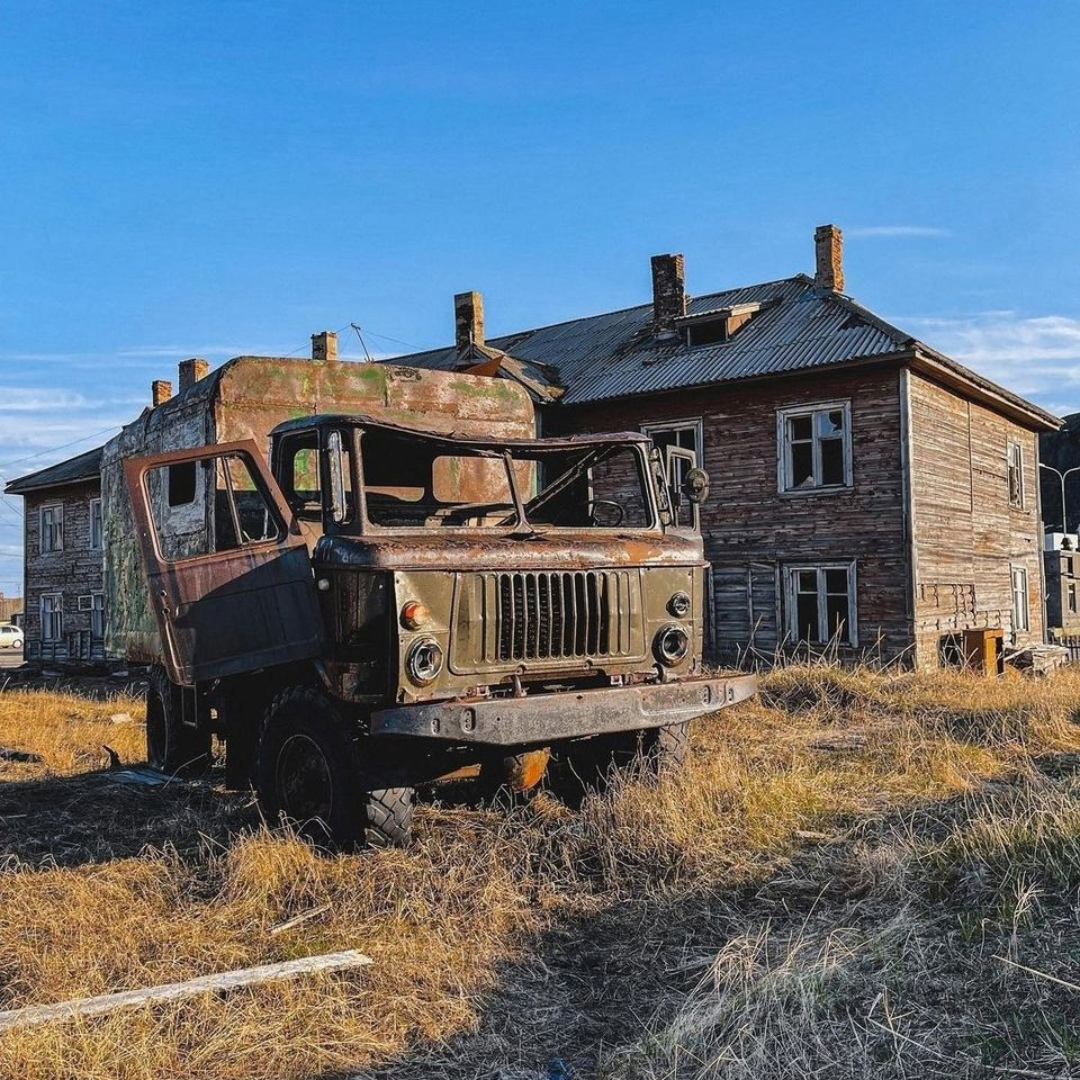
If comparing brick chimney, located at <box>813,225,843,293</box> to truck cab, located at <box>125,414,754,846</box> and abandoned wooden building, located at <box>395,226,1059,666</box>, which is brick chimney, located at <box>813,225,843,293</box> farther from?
truck cab, located at <box>125,414,754,846</box>

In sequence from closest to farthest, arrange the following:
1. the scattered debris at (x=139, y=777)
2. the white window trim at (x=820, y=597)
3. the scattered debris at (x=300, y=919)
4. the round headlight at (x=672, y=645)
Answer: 1. the scattered debris at (x=300, y=919)
2. the round headlight at (x=672, y=645)
3. the scattered debris at (x=139, y=777)
4. the white window trim at (x=820, y=597)

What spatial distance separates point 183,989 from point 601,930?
1819mm

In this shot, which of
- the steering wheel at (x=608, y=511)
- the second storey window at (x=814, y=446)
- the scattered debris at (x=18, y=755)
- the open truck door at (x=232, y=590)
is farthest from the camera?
the second storey window at (x=814, y=446)

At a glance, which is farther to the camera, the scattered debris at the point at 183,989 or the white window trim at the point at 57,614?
the white window trim at the point at 57,614

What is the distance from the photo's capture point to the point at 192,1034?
3.79 m

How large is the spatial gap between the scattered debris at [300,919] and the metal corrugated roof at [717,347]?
51.1ft

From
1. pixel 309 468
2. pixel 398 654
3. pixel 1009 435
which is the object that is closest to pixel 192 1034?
pixel 398 654

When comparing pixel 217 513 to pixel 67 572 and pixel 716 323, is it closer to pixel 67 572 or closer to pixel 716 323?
pixel 716 323

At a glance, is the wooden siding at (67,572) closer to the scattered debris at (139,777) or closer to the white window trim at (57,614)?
the white window trim at (57,614)

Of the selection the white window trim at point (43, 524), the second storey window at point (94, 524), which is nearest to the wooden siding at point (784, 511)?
the second storey window at point (94, 524)

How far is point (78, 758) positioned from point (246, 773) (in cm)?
422

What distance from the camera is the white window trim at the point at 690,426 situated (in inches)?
833

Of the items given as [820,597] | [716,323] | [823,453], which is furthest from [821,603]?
[716,323]

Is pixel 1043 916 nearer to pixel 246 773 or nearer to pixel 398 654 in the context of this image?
pixel 398 654
